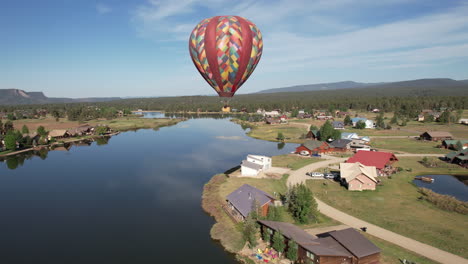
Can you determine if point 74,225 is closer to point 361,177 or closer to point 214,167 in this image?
point 214,167

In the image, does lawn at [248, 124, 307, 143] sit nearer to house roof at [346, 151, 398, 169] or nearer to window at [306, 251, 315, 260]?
house roof at [346, 151, 398, 169]

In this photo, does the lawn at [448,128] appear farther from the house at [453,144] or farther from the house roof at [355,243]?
the house roof at [355,243]

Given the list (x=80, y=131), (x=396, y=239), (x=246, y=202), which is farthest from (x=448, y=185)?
(x=80, y=131)

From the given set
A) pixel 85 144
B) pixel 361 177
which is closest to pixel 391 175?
pixel 361 177

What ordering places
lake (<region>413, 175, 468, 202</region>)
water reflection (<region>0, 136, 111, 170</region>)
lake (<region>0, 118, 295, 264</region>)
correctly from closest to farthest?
lake (<region>0, 118, 295, 264</region>) → lake (<region>413, 175, 468, 202</region>) → water reflection (<region>0, 136, 111, 170</region>)

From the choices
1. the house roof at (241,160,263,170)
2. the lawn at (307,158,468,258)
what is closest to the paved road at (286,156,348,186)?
the lawn at (307,158,468,258)

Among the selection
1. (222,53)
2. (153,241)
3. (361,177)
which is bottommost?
(153,241)
